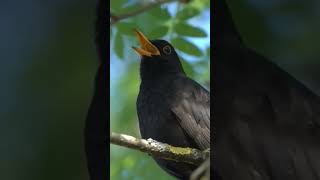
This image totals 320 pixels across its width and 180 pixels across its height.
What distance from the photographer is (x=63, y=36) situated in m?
1.89

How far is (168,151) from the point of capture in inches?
70.0

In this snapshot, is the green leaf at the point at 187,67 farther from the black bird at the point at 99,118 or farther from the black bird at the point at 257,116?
the black bird at the point at 99,118

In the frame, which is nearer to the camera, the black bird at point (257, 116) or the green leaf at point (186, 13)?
the black bird at point (257, 116)

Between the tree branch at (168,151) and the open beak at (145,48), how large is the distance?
0.26 meters

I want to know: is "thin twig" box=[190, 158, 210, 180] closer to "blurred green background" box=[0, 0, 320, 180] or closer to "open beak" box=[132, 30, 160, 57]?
"blurred green background" box=[0, 0, 320, 180]

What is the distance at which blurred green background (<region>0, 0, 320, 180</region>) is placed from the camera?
1.80 metres

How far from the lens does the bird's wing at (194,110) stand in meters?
1.77

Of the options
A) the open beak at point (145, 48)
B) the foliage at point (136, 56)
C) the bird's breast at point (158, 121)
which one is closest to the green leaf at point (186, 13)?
the foliage at point (136, 56)

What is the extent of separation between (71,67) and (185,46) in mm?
352

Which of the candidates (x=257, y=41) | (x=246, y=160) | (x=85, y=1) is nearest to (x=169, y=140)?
(x=246, y=160)

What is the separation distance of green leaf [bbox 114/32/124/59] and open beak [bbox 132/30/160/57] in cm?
5

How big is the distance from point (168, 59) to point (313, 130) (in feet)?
1.53

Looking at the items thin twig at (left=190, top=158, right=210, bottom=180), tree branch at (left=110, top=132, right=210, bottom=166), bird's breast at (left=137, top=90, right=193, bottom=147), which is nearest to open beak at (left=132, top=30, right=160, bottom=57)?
bird's breast at (left=137, top=90, right=193, bottom=147)

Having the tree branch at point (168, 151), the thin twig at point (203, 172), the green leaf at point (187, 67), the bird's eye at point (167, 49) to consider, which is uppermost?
the bird's eye at point (167, 49)
